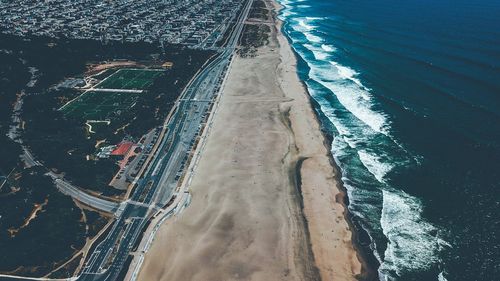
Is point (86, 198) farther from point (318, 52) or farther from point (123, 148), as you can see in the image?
point (318, 52)

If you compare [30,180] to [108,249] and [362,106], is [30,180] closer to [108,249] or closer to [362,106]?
[108,249]

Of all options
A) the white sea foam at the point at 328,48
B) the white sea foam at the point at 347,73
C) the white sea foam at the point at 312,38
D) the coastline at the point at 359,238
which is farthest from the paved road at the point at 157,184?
the white sea foam at the point at 312,38

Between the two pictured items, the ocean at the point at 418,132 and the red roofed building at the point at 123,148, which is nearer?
the ocean at the point at 418,132

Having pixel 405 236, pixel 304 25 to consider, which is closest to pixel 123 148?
pixel 405 236

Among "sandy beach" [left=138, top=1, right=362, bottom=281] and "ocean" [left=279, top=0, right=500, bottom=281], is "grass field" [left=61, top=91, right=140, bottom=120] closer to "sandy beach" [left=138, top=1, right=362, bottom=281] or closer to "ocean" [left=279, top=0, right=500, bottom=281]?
"sandy beach" [left=138, top=1, right=362, bottom=281]

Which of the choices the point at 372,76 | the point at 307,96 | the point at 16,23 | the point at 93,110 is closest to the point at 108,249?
the point at 93,110

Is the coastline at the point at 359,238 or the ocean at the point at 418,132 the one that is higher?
the ocean at the point at 418,132

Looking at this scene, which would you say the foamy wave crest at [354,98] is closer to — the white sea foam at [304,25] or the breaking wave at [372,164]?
the breaking wave at [372,164]
